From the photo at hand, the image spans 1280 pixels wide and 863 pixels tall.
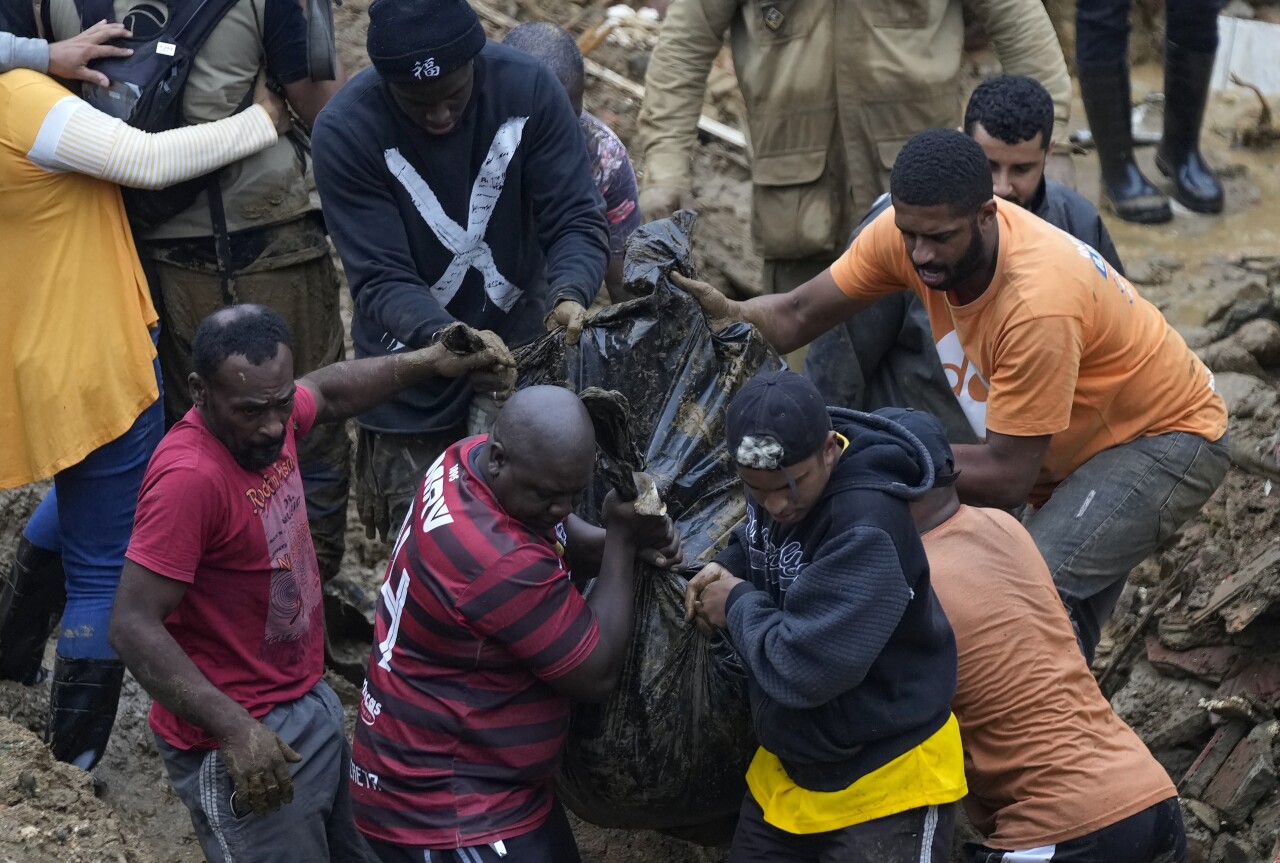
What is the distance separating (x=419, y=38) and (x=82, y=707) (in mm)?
1834

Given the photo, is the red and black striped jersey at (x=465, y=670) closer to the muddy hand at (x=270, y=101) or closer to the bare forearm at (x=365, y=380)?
the bare forearm at (x=365, y=380)

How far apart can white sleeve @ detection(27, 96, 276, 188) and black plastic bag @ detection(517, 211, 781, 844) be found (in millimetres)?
982

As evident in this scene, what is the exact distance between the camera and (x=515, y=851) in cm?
265

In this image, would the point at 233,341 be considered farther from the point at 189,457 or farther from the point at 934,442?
the point at 934,442

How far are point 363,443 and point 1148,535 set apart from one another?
2.04 metres

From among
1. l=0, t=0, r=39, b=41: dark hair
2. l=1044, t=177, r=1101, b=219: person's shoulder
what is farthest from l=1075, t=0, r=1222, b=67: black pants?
l=0, t=0, r=39, b=41: dark hair

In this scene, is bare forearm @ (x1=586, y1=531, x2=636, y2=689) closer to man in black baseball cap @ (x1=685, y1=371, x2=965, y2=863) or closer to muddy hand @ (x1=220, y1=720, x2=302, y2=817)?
man in black baseball cap @ (x1=685, y1=371, x2=965, y2=863)

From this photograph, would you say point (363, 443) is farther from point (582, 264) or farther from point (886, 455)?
point (886, 455)

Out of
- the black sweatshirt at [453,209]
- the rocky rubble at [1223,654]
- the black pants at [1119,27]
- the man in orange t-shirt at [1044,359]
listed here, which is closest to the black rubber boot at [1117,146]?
the black pants at [1119,27]

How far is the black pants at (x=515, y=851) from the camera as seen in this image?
263 centimetres

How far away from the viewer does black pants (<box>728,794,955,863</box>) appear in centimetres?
252

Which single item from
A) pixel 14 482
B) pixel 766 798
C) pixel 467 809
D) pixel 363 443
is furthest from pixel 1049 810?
pixel 14 482

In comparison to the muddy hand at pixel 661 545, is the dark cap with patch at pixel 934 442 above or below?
above

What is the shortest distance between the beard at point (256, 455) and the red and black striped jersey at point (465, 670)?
0.31 metres
